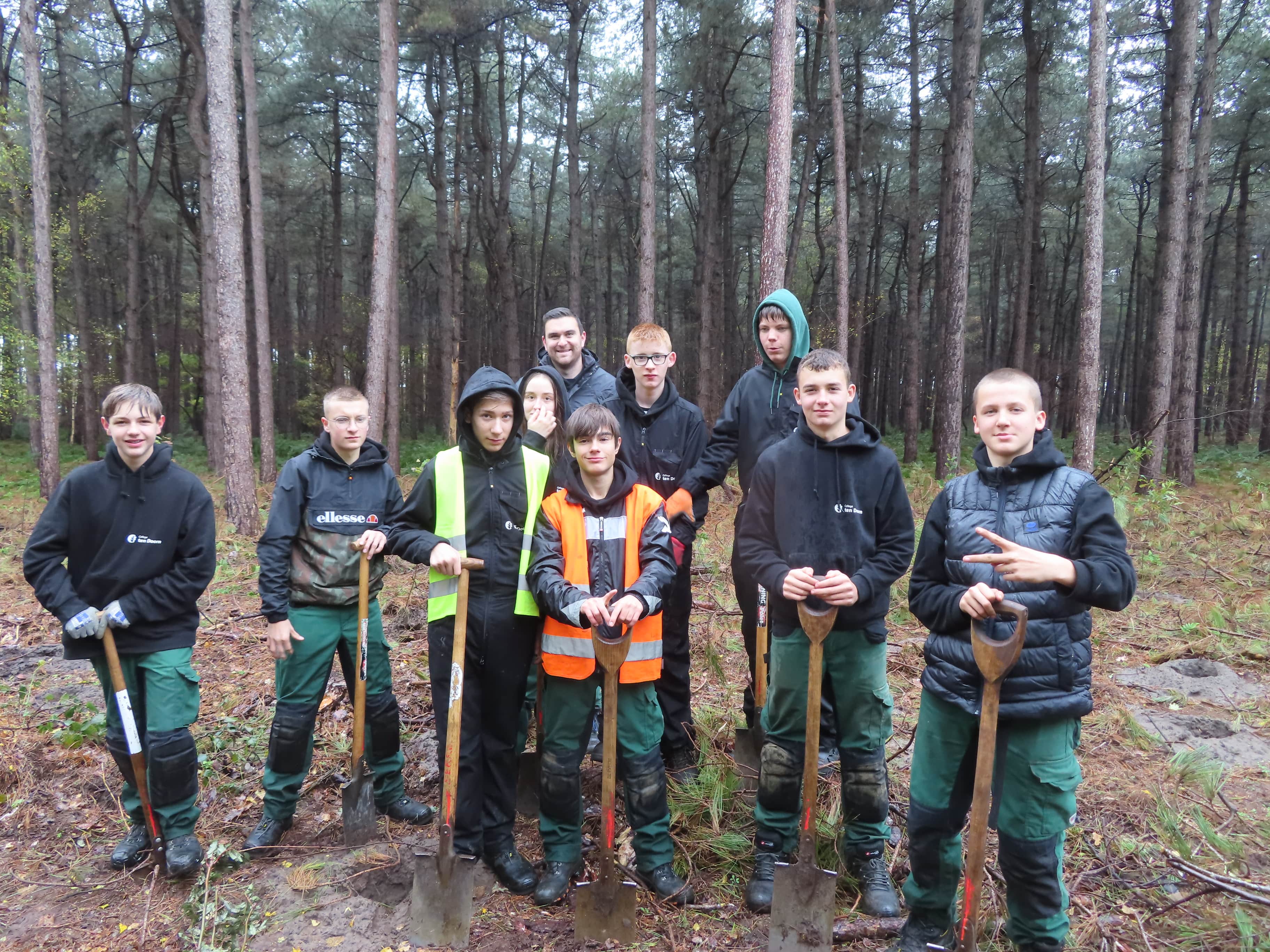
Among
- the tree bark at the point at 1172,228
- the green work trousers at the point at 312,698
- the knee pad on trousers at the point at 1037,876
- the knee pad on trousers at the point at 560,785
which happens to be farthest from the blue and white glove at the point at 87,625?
the tree bark at the point at 1172,228

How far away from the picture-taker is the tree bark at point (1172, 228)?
1158 cm

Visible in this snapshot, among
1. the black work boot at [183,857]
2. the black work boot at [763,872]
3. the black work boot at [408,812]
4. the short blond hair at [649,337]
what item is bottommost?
the black work boot at [408,812]

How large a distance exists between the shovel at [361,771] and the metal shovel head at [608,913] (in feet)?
4.71

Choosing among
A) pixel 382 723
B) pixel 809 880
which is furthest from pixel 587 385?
pixel 809 880

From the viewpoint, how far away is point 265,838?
3.73 m

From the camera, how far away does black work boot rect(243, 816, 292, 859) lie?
3.69 m

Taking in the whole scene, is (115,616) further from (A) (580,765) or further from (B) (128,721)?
(A) (580,765)

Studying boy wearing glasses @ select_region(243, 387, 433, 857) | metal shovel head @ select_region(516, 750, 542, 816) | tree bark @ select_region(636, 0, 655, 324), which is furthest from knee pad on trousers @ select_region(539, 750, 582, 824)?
tree bark @ select_region(636, 0, 655, 324)

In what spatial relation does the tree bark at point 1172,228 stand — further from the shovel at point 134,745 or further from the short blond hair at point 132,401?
the shovel at point 134,745

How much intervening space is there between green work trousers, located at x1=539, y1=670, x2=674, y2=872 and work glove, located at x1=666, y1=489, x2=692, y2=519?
100cm

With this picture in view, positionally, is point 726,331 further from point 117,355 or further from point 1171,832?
point 1171,832

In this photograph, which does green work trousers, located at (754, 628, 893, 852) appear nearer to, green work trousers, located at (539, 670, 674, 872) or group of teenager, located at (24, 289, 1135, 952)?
group of teenager, located at (24, 289, 1135, 952)

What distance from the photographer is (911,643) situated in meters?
6.54

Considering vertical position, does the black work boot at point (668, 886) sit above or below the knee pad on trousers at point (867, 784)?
below
